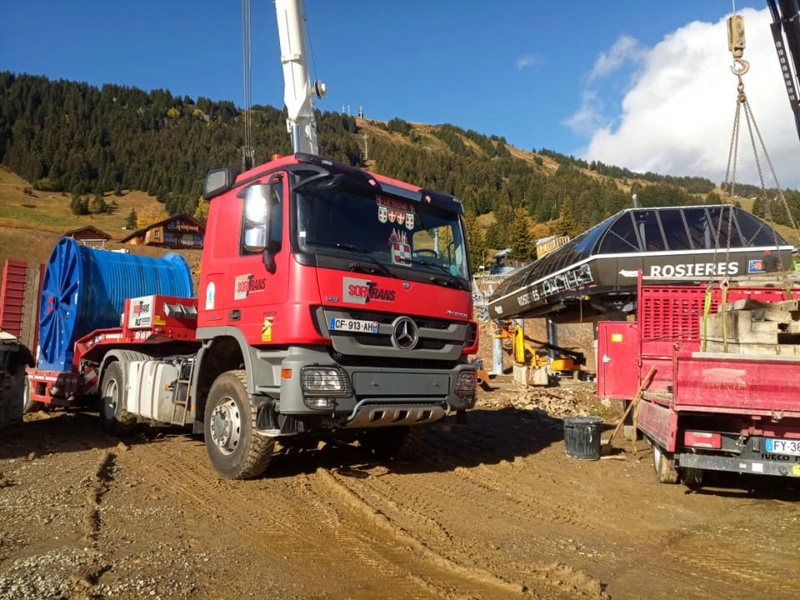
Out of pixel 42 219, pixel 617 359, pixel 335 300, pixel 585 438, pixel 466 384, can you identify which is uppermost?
pixel 42 219

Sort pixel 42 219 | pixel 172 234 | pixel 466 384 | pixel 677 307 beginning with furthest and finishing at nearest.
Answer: pixel 42 219
pixel 172 234
pixel 677 307
pixel 466 384

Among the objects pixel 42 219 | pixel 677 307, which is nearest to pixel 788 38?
pixel 677 307

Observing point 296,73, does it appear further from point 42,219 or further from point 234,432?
point 42,219

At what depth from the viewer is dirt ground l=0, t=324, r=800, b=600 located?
12.1 ft

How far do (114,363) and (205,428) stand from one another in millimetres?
3391

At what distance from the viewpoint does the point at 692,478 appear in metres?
6.32

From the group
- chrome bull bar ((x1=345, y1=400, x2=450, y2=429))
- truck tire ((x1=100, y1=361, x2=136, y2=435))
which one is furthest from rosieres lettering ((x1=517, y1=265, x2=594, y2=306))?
truck tire ((x1=100, y1=361, x2=136, y2=435))

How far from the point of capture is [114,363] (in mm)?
9148

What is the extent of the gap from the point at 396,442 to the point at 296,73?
629 centimetres

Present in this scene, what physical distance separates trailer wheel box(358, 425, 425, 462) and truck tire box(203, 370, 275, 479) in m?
1.80

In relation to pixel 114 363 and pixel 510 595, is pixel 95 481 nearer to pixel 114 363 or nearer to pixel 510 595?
pixel 114 363

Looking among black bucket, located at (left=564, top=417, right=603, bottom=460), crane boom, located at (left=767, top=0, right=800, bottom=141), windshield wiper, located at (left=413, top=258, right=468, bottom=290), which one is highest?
crane boom, located at (left=767, top=0, right=800, bottom=141)

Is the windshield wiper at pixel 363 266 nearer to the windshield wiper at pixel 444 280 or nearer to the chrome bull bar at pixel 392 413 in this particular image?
the windshield wiper at pixel 444 280

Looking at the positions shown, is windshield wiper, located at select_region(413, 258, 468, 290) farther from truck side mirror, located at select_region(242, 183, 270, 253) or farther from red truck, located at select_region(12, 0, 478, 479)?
truck side mirror, located at select_region(242, 183, 270, 253)
